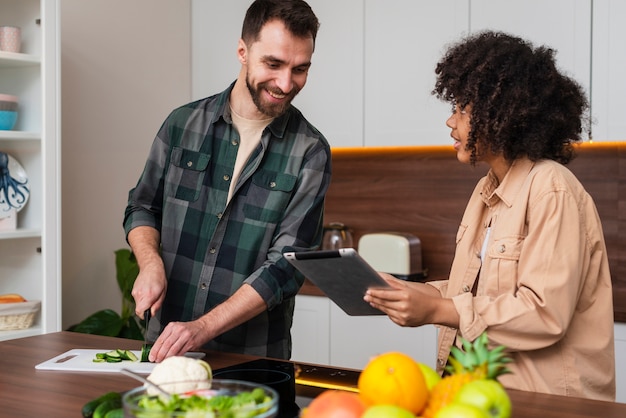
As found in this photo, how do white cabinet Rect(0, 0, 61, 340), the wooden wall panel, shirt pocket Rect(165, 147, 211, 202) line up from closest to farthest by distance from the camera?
shirt pocket Rect(165, 147, 211, 202) → white cabinet Rect(0, 0, 61, 340) → the wooden wall panel

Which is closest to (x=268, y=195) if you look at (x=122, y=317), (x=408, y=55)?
(x=408, y=55)

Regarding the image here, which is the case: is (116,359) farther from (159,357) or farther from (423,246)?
(423,246)

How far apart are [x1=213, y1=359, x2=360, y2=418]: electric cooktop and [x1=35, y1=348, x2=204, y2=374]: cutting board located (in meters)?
0.17

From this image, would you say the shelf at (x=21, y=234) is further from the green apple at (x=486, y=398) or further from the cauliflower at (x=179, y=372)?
the green apple at (x=486, y=398)

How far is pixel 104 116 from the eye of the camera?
12.5 feet

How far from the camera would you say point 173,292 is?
7.53ft

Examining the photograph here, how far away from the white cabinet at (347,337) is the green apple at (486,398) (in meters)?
2.53

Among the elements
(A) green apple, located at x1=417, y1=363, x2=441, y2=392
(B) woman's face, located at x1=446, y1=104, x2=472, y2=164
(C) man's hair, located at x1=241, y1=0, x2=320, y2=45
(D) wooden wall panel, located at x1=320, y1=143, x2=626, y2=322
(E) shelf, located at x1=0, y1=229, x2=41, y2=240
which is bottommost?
(A) green apple, located at x1=417, y1=363, x2=441, y2=392

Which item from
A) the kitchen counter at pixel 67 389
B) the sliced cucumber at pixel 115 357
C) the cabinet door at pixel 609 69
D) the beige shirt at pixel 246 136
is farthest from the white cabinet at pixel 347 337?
the sliced cucumber at pixel 115 357

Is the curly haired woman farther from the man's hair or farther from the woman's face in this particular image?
the man's hair

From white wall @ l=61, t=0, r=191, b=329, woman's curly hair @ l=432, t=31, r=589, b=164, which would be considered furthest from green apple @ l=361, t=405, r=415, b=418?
white wall @ l=61, t=0, r=191, b=329

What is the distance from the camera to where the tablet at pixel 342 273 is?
1.50 metres

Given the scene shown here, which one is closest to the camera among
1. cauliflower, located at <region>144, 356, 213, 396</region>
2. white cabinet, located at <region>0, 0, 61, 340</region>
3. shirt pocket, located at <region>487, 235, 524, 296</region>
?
cauliflower, located at <region>144, 356, 213, 396</region>

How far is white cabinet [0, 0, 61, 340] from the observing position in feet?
10.3
